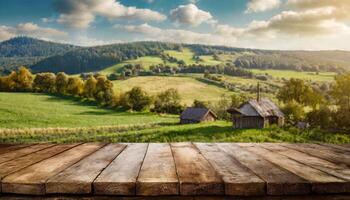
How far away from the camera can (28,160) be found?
2.37 meters

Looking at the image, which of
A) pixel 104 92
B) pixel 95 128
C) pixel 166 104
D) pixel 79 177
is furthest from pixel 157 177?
pixel 104 92

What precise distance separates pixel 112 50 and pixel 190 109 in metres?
150

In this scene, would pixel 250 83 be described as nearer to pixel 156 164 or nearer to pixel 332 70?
pixel 332 70

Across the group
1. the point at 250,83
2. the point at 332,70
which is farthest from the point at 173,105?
the point at 332,70

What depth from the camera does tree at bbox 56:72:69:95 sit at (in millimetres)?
82238

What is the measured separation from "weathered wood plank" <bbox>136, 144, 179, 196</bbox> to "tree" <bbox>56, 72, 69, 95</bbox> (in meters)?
83.7

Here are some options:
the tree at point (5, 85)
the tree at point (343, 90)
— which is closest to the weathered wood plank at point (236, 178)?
the tree at point (343, 90)

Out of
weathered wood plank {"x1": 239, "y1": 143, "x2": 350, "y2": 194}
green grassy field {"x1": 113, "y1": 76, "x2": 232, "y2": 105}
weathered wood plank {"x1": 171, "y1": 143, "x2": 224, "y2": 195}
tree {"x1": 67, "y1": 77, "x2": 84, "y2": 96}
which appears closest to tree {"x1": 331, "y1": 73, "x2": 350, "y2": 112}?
green grassy field {"x1": 113, "y1": 76, "x2": 232, "y2": 105}

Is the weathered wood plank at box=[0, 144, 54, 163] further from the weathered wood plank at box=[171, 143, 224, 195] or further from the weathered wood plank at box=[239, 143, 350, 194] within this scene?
the weathered wood plank at box=[239, 143, 350, 194]

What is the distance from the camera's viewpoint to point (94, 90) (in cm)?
7738

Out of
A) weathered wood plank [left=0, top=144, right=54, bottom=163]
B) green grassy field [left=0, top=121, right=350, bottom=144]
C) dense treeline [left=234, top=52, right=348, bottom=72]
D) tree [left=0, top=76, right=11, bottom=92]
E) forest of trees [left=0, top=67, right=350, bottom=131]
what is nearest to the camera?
weathered wood plank [left=0, top=144, right=54, bottom=163]

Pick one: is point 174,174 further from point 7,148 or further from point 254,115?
point 254,115

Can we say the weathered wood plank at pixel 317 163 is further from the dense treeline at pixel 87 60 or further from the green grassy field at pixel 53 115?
the dense treeline at pixel 87 60

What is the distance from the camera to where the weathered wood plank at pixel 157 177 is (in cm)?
168
